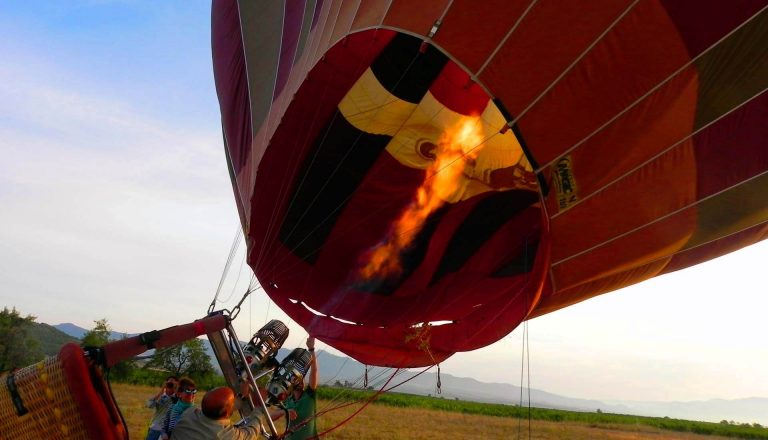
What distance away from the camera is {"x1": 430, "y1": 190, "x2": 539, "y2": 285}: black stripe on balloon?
522cm

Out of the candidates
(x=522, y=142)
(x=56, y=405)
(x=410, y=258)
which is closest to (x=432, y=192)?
(x=410, y=258)

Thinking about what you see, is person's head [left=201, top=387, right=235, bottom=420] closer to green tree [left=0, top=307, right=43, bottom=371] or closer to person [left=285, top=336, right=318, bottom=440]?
person [left=285, top=336, right=318, bottom=440]

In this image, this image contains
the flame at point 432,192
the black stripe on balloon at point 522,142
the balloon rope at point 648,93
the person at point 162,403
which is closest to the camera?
the balloon rope at point 648,93

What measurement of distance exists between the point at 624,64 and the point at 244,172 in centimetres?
308

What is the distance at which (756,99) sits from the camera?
3.45 meters

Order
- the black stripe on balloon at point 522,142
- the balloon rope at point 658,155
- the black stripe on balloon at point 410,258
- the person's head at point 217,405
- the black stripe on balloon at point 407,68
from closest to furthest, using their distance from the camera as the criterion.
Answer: the person's head at point 217,405 < the black stripe on balloon at point 522,142 < the balloon rope at point 658,155 < the black stripe on balloon at point 407,68 < the black stripe on balloon at point 410,258

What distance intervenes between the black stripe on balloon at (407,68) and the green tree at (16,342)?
77.6 feet

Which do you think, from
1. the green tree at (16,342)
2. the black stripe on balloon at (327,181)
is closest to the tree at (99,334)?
the green tree at (16,342)

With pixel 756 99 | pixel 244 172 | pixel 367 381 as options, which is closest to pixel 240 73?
pixel 244 172

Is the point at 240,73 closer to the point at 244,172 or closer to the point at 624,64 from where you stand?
the point at 244,172

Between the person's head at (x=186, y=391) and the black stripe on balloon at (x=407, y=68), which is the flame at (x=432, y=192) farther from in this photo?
the person's head at (x=186, y=391)

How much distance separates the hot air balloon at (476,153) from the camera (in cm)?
328

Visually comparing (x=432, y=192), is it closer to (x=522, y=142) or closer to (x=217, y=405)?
(x=522, y=142)

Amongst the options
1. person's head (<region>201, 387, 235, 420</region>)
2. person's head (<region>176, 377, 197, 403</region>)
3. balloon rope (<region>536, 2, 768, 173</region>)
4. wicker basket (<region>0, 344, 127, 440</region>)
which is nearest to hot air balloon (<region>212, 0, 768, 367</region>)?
balloon rope (<region>536, 2, 768, 173</region>)
